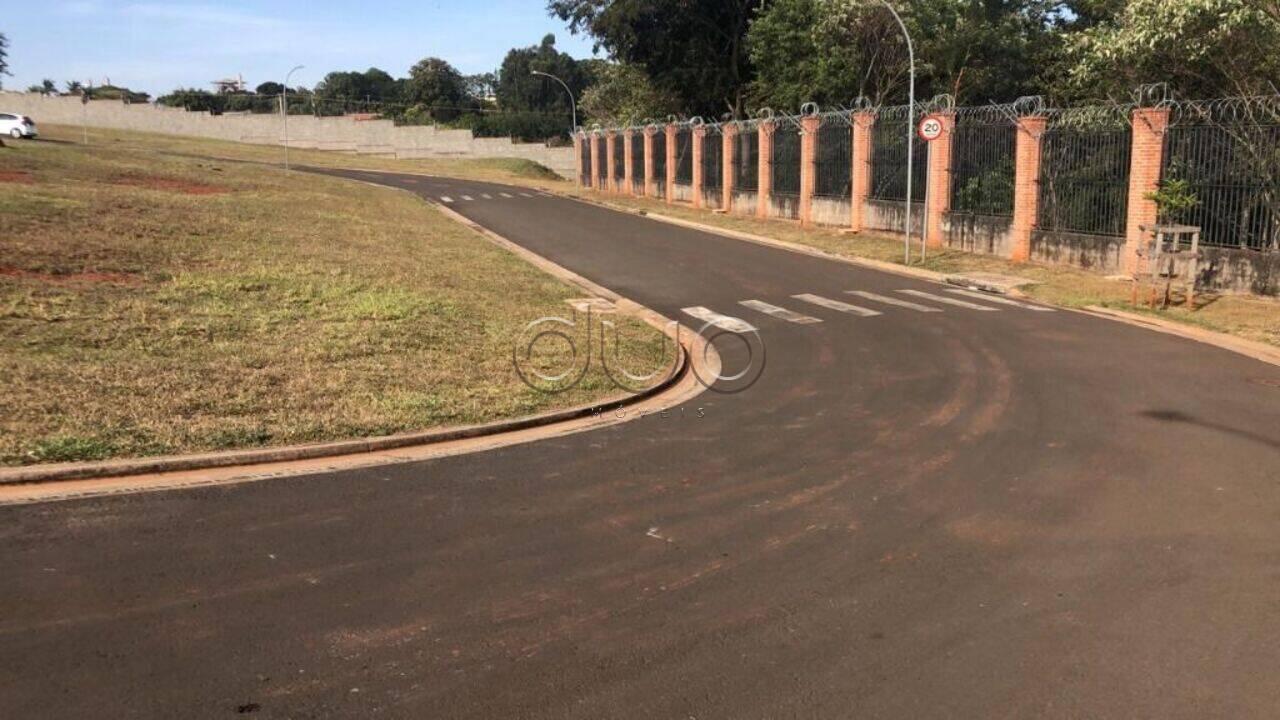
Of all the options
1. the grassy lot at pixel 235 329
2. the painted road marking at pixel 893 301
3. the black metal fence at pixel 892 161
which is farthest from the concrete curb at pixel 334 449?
the black metal fence at pixel 892 161

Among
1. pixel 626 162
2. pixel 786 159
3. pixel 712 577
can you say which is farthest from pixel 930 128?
pixel 626 162

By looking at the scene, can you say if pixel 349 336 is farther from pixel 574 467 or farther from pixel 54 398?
pixel 574 467

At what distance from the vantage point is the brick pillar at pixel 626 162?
49094 millimetres

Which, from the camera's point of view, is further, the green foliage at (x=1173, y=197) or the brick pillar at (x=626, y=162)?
the brick pillar at (x=626, y=162)

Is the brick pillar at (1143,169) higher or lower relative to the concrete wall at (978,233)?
higher

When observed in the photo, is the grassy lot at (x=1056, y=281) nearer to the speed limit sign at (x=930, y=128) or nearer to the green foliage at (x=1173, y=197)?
the green foliage at (x=1173, y=197)

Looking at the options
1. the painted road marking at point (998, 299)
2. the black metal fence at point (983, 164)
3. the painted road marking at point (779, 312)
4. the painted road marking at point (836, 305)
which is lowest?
the painted road marking at point (779, 312)

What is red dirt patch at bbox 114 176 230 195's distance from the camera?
2667 cm

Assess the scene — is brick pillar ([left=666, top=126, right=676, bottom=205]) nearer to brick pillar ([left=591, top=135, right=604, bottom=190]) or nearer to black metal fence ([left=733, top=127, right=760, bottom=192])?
black metal fence ([left=733, top=127, right=760, bottom=192])

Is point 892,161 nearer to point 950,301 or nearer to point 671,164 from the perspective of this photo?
point 950,301

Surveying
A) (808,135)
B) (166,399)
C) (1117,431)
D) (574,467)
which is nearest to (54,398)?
(166,399)

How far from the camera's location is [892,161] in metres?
27.7

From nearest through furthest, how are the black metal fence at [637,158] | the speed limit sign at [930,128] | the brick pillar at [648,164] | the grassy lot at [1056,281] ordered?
1. the grassy lot at [1056,281]
2. the speed limit sign at [930,128]
3. the brick pillar at [648,164]
4. the black metal fence at [637,158]

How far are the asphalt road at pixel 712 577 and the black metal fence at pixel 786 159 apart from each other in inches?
925
